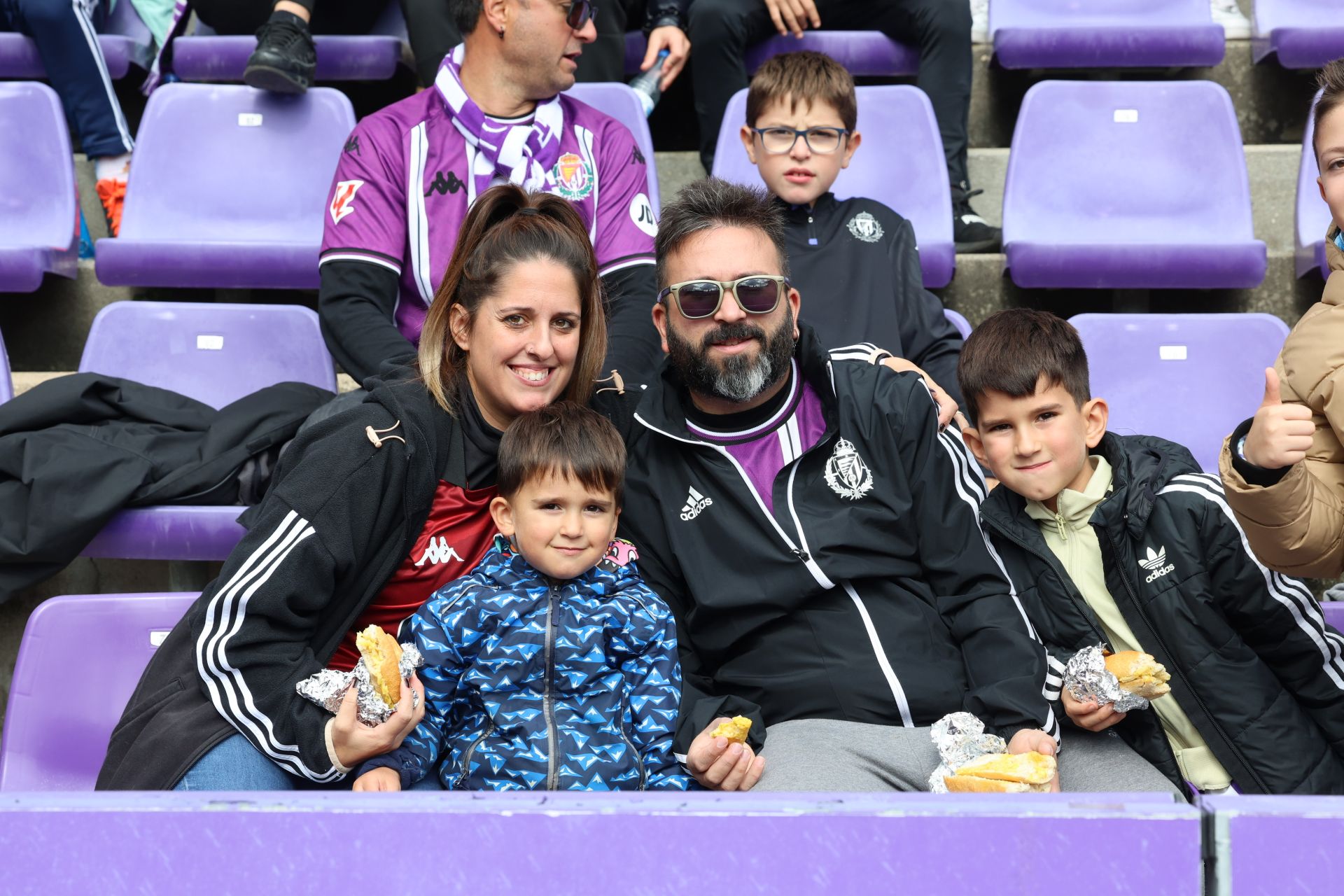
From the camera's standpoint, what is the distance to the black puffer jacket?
1772 mm

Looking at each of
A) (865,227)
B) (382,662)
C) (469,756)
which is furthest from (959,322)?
(382,662)

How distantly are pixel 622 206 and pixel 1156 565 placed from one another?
1381 mm

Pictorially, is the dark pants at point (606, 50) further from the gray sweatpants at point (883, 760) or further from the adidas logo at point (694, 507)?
the gray sweatpants at point (883, 760)

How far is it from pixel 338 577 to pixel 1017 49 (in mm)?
2683

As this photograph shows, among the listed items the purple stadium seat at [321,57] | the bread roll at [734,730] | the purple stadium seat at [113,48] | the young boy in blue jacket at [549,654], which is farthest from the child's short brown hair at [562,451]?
the purple stadium seat at [113,48]

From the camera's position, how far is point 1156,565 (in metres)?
1.82

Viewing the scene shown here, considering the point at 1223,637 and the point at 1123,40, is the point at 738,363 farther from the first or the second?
the point at 1123,40

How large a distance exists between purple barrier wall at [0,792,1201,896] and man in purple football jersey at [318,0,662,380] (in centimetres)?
161

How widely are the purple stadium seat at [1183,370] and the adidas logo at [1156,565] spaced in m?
0.97

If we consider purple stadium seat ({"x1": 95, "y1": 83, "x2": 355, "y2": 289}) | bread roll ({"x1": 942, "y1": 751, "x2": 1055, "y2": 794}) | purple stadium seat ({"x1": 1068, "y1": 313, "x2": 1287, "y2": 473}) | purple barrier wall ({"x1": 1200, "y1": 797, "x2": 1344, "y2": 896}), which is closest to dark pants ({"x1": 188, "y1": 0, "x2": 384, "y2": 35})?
purple stadium seat ({"x1": 95, "y1": 83, "x2": 355, "y2": 289})

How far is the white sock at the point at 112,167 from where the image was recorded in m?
3.65

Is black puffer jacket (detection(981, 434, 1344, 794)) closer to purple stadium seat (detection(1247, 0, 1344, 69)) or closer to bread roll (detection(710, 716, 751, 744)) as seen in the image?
bread roll (detection(710, 716, 751, 744))

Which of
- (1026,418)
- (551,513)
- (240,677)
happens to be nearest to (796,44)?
(1026,418)

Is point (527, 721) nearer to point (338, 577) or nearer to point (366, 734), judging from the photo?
point (366, 734)
